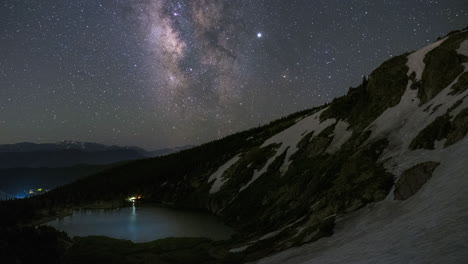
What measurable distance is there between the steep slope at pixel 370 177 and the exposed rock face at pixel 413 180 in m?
0.07

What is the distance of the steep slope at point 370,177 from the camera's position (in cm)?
1326

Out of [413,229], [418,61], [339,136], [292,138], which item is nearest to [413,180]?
[413,229]

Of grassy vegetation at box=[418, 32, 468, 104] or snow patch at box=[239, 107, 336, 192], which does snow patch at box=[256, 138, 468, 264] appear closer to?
grassy vegetation at box=[418, 32, 468, 104]

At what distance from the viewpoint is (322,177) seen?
29.4m

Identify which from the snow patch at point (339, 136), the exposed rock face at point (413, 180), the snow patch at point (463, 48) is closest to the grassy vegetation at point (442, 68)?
the snow patch at point (463, 48)

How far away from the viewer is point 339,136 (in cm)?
3891

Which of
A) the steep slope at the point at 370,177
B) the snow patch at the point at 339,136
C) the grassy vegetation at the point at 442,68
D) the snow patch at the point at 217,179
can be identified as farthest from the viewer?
the snow patch at the point at 217,179

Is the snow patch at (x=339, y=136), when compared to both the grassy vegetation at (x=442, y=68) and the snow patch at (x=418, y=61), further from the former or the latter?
the snow patch at (x=418, y=61)

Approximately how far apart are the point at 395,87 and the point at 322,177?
1568 cm

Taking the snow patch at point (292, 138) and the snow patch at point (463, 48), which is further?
the snow patch at point (292, 138)

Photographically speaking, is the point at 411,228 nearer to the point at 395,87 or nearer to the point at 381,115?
the point at 381,115

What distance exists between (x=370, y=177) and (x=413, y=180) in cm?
455

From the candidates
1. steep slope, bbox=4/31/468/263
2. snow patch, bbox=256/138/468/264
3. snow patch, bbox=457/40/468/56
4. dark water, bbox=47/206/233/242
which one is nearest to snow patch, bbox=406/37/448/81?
steep slope, bbox=4/31/468/263

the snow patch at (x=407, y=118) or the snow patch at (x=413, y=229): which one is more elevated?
the snow patch at (x=407, y=118)
